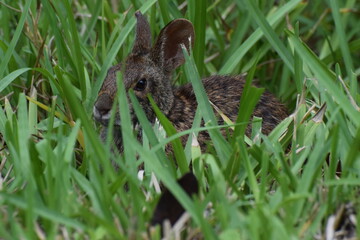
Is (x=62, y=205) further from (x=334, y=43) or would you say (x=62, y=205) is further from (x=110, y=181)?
(x=334, y=43)

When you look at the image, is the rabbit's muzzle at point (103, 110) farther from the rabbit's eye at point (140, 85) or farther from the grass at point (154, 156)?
the rabbit's eye at point (140, 85)

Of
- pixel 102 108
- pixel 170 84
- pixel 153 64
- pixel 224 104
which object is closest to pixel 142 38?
pixel 153 64

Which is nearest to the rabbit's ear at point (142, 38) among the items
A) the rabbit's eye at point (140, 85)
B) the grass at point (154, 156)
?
the grass at point (154, 156)

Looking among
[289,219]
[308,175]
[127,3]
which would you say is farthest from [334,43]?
[289,219]

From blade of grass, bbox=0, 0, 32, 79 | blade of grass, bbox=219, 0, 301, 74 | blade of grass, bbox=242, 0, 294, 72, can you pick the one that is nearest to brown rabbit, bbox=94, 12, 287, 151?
blade of grass, bbox=219, 0, 301, 74

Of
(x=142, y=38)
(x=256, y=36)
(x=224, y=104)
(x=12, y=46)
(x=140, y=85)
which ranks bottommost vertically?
(x=224, y=104)

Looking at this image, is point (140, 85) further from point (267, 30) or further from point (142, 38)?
point (267, 30)

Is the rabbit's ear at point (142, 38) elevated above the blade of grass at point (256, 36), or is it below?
above
